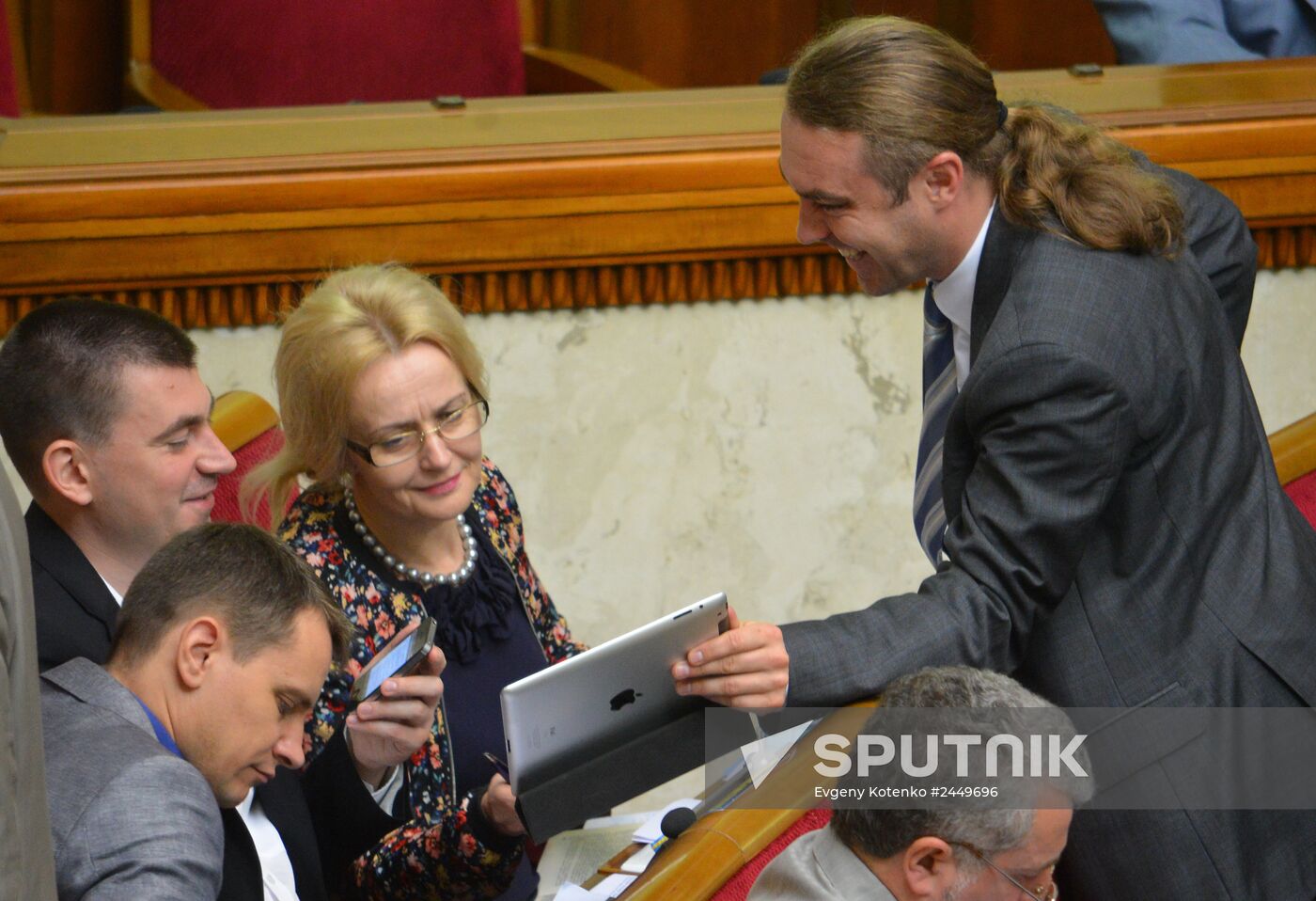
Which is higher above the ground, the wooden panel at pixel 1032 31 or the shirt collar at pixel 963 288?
the shirt collar at pixel 963 288

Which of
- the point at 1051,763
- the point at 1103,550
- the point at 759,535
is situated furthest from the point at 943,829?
the point at 759,535

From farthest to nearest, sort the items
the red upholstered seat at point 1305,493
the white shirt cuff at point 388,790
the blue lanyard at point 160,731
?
1. the red upholstered seat at point 1305,493
2. the white shirt cuff at point 388,790
3. the blue lanyard at point 160,731

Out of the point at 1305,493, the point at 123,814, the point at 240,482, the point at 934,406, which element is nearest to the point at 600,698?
the point at 123,814

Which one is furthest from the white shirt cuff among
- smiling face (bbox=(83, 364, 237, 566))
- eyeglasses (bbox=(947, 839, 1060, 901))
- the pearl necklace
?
eyeglasses (bbox=(947, 839, 1060, 901))

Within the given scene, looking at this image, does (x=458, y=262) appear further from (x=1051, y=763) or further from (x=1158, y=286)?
(x=1051, y=763)

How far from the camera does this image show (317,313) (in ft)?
6.28

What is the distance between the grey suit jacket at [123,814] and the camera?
3.60 feet

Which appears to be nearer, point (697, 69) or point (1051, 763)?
point (1051, 763)

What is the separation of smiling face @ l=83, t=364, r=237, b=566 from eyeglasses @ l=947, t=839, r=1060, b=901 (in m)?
0.86

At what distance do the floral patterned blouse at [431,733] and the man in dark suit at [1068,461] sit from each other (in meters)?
0.41

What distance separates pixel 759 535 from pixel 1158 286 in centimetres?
113

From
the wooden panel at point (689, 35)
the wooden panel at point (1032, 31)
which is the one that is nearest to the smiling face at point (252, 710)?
the wooden panel at point (689, 35)

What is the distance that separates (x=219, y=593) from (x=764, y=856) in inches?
21.3

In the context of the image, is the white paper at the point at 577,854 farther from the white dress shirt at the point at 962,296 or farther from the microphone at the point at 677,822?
the white dress shirt at the point at 962,296
